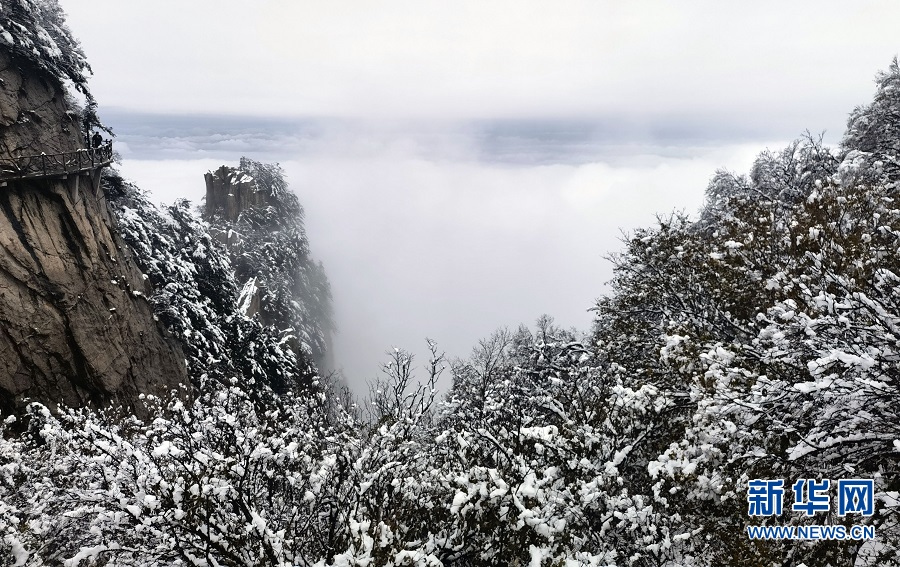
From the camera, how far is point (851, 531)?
5.59 meters

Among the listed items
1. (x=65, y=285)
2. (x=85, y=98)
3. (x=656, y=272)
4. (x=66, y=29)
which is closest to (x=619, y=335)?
(x=656, y=272)

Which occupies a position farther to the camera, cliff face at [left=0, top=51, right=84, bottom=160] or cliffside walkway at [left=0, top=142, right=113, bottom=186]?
cliff face at [left=0, top=51, right=84, bottom=160]

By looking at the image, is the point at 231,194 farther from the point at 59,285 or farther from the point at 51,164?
the point at 59,285

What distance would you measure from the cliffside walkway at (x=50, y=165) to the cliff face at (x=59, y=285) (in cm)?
41

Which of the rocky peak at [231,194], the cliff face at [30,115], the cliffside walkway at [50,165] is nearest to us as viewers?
the cliffside walkway at [50,165]

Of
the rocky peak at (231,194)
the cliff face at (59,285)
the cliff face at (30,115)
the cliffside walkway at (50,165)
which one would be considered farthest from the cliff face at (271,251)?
the cliff face at (30,115)

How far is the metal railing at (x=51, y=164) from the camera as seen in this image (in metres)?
16.9

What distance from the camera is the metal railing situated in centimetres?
1691

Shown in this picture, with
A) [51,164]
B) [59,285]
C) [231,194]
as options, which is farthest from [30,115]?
[231,194]

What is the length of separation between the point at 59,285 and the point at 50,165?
4.85 meters

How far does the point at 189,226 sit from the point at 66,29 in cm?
1128

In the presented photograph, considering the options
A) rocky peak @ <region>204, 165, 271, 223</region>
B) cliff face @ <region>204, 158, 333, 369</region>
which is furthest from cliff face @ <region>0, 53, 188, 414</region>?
rocky peak @ <region>204, 165, 271, 223</region>

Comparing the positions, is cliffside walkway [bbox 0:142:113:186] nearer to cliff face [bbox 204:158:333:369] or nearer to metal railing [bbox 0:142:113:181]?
metal railing [bbox 0:142:113:181]

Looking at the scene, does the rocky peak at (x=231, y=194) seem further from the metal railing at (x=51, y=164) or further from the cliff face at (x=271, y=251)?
the metal railing at (x=51, y=164)
